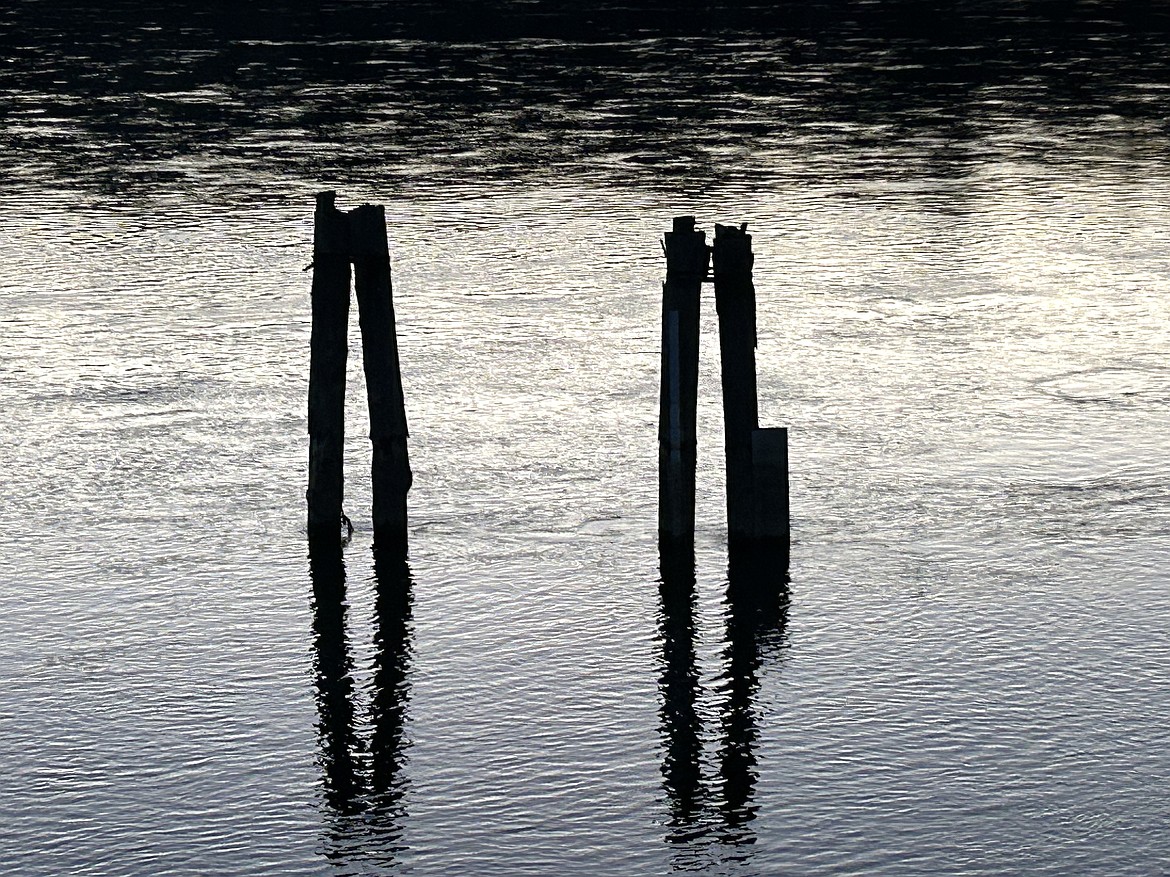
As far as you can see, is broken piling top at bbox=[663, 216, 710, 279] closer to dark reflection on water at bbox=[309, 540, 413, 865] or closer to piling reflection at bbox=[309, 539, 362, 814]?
dark reflection on water at bbox=[309, 540, 413, 865]

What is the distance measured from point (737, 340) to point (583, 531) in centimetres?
279

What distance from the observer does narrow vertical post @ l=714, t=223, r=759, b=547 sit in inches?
737

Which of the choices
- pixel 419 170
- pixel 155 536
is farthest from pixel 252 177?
pixel 155 536

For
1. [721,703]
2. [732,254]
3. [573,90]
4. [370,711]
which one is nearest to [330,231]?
[732,254]

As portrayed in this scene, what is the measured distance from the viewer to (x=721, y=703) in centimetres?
1717

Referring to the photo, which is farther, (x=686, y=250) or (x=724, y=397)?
(x=724, y=397)

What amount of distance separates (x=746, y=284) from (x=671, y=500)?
211cm

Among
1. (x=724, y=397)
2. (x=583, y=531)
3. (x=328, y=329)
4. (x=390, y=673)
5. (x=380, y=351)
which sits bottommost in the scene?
(x=390, y=673)

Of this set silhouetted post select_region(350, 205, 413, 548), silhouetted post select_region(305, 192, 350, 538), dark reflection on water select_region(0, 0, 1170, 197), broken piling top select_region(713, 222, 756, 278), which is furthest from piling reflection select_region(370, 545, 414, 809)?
dark reflection on water select_region(0, 0, 1170, 197)

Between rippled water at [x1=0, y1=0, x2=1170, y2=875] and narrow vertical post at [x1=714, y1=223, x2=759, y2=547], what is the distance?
123 cm

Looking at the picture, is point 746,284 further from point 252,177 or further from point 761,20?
point 761,20

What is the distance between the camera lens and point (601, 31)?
6494cm

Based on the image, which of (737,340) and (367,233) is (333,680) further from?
(737,340)

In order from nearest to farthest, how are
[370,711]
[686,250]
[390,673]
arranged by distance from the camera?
1. [370,711]
2. [390,673]
3. [686,250]
